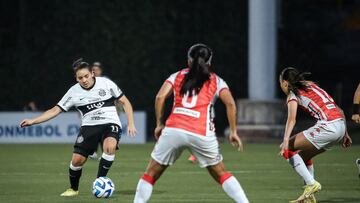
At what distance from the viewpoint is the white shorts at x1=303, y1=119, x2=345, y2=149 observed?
13.6 meters

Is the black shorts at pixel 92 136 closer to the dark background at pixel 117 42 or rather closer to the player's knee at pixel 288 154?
the player's knee at pixel 288 154

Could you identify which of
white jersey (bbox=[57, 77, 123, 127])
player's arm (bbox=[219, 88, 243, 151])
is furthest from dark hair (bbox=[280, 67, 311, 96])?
player's arm (bbox=[219, 88, 243, 151])

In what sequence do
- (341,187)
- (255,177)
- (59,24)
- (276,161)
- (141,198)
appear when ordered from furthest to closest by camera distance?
(59,24) < (276,161) < (255,177) < (341,187) < (141,198)

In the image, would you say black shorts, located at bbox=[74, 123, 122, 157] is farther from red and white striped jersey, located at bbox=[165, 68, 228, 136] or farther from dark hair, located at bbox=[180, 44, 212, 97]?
dark hair, located at bbox=[180, 44, 212, 97]

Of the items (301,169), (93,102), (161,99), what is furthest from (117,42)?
(161,99)

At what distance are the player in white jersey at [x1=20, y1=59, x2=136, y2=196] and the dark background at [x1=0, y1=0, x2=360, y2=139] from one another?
19004mm

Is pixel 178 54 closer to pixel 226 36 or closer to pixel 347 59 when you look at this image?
pixel 226 36

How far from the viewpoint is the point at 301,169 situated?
43.0 ft

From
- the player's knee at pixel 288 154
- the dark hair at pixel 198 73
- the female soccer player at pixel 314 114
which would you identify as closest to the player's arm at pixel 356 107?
the female soccer player at pixel 314 114

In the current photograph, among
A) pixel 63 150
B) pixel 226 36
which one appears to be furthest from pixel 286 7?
pixel 63 150

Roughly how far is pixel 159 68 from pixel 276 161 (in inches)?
522

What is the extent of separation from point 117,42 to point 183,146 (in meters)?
23.1

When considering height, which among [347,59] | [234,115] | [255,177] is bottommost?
[347,59]

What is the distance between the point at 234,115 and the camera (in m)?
10.8
